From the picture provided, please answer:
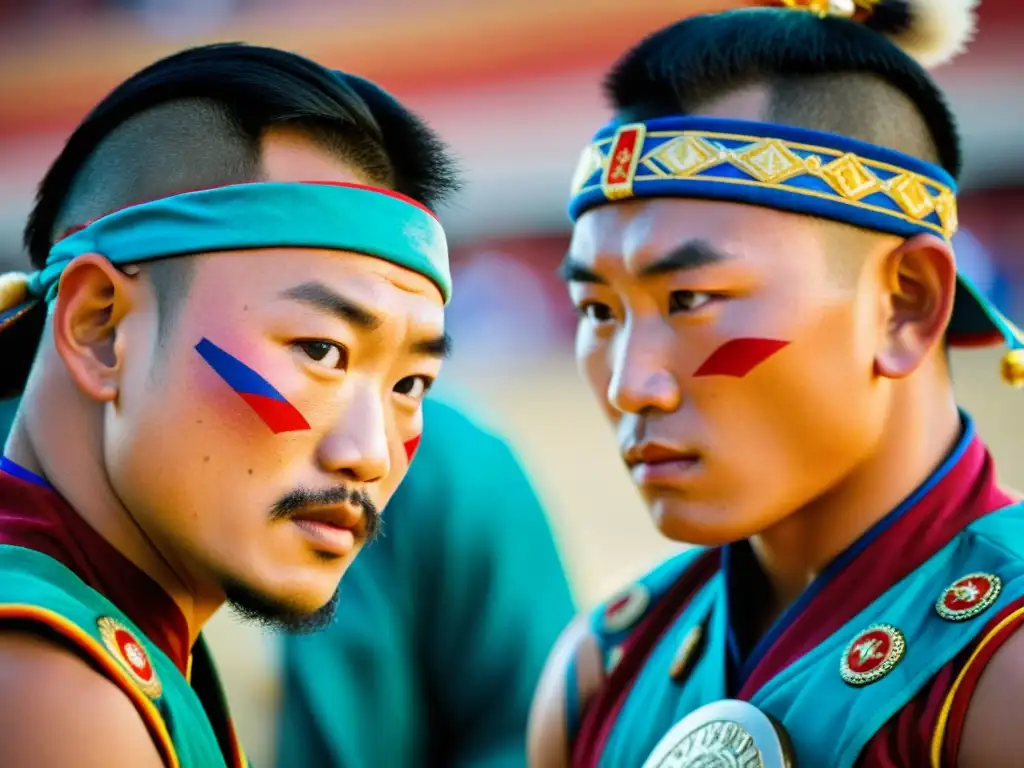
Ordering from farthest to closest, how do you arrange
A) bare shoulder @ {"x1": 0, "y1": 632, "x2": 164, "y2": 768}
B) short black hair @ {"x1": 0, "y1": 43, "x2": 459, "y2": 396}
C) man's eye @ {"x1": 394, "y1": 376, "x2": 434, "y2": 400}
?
man's eye @ {"x1": 394, "y1": 376, "x2": 434, "y2": 400} → short black hair @ {"x1": 0, "y1": 43, "x2": 459, "y2": 396} → bare shoulder @ {"x1": 0, "y1": 632, "x2": 164, "y2": 768}

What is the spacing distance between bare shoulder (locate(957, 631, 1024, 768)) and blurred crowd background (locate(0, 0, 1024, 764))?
877 centimetres

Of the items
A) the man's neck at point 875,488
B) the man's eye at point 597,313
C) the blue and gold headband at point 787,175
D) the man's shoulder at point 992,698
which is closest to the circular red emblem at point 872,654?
the man's shoulder at point 992,698

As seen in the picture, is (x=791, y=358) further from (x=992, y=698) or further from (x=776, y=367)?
(x=992, y=698)

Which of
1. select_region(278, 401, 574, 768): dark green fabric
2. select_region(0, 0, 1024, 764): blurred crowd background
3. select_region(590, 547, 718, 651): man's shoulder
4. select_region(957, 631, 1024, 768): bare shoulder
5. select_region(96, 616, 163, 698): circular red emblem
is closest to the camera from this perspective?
select_region(96, 616, 163, 698): circular red emblem

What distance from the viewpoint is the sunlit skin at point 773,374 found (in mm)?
2535

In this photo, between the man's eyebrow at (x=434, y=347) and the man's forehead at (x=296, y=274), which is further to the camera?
the man's eyebrow at (x=434, y=347)

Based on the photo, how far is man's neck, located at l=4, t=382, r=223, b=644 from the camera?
2.21 m

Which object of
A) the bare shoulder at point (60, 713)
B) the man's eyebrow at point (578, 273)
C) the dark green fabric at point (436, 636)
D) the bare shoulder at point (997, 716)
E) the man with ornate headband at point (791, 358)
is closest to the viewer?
the bare shoulder at point (60, 713)

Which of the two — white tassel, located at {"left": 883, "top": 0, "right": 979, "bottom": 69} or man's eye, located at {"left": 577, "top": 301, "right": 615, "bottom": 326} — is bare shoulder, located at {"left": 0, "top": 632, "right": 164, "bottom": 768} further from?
white tassel, located at {"left": 883, "top": 0, "right": 979, "bottom": 69}

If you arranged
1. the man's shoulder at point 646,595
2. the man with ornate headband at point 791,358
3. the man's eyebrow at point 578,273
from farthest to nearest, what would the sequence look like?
the man's shoulder at point 646,595, the man's eyebrow at point 578,273, the man with ornate headband at point 791,358

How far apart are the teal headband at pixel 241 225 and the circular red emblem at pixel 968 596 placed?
1.05m

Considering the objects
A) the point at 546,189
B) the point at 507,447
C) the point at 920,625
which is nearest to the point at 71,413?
the point at 920,625

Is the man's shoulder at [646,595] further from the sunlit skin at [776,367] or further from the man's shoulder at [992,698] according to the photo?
the man's shoulder at [992,698]

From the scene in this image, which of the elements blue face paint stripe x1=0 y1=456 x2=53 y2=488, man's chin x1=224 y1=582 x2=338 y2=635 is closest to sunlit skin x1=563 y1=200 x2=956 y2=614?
man's chin x1=224 y1=582 x2=338 y2=635
